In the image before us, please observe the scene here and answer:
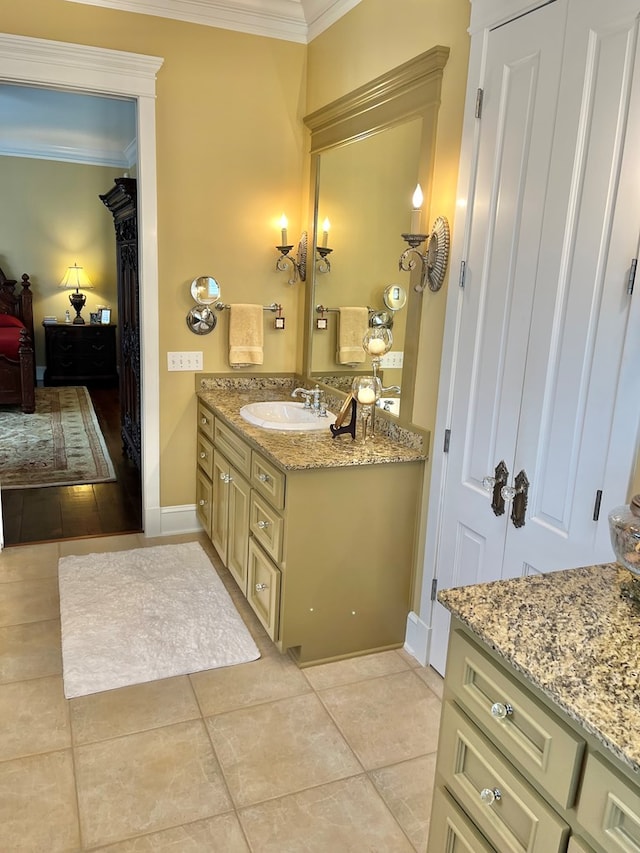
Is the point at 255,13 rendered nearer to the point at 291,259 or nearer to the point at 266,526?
the point at 291,259

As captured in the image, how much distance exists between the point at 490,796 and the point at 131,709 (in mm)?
1524

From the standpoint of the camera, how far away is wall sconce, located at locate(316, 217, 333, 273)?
3.38 metres

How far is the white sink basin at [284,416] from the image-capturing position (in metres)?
2.86

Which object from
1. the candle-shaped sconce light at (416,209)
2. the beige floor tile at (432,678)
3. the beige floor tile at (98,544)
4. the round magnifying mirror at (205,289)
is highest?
the candle-shaped sconce light at (416,209)

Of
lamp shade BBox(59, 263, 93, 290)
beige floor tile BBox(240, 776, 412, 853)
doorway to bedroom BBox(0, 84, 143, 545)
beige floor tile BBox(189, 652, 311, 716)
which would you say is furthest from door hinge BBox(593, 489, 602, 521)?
lamp shade BBox(59, 263, 93, 290)

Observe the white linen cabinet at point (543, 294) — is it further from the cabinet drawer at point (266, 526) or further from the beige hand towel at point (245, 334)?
the beige hand towel at point (245, 334)

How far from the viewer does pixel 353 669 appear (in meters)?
2.65

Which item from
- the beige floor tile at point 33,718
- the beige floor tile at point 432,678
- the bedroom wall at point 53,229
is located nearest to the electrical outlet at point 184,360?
the beige floor tile at point 33,718

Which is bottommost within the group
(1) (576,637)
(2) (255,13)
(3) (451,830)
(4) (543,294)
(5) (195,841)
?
(5) (195,841)

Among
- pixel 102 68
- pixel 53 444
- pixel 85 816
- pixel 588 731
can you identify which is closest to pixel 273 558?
pixel 85 816

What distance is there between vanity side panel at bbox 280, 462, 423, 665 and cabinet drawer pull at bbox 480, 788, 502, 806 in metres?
1.32

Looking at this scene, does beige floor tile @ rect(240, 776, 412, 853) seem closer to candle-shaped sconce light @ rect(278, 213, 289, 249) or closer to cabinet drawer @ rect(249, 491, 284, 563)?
cabinet drawer @ rect(249, 491, 284, 563)

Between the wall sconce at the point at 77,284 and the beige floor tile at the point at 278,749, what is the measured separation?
6.72m

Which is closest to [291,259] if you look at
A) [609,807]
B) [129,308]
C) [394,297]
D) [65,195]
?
[394,297]
